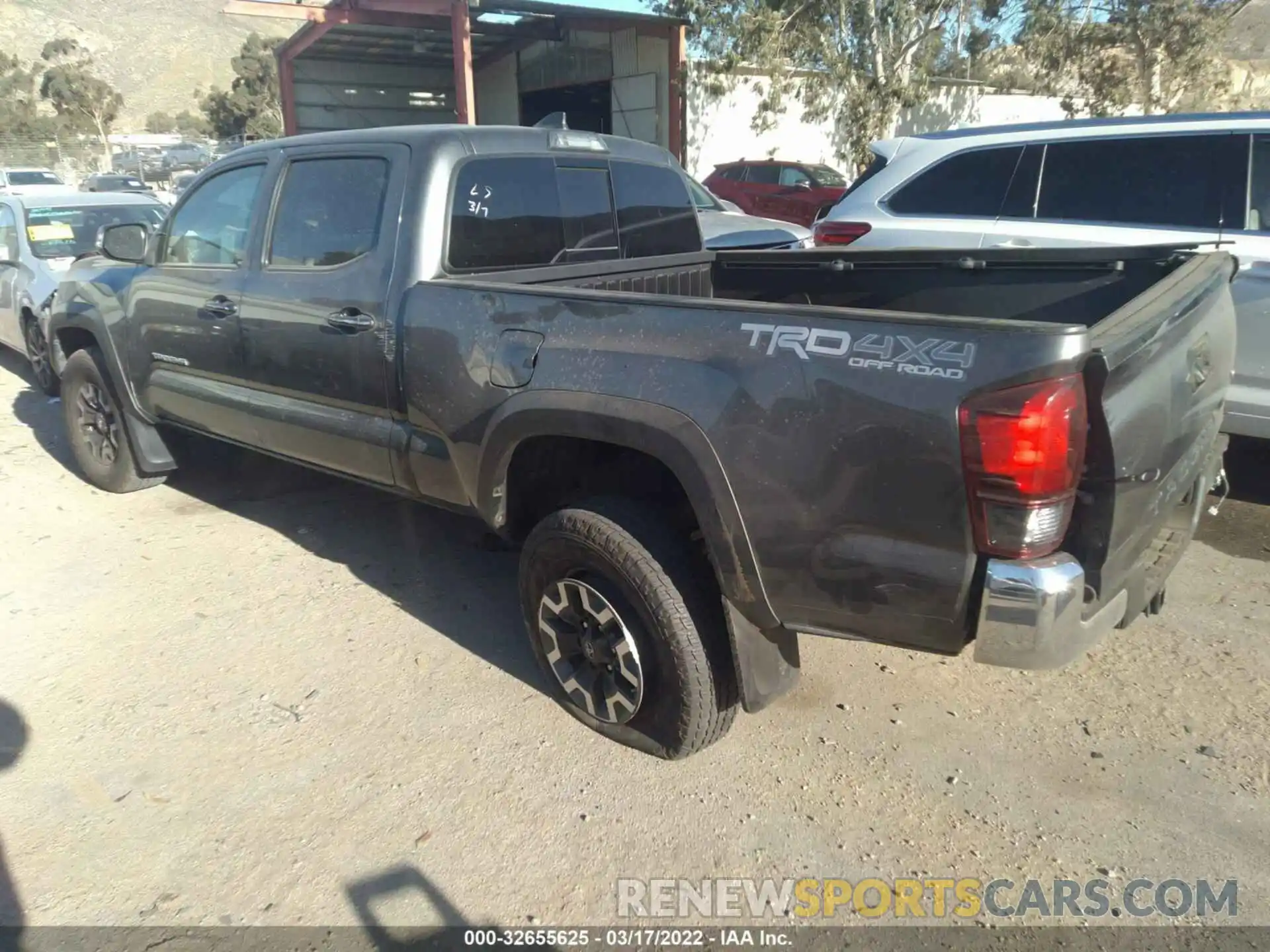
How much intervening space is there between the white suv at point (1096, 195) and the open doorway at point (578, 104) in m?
17.7

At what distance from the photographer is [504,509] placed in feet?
10.7

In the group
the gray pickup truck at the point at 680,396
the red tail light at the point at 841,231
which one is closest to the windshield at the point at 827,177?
the red tail light at the point at 841,231

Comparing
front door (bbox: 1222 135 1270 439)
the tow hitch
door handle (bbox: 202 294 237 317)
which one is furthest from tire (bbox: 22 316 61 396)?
front door (bbox: 1222 135 1270 439)

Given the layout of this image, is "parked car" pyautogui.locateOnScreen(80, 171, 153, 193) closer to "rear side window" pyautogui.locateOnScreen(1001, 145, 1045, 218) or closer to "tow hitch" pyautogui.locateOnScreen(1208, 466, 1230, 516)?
"rear side window" pyautogui.locateOnScreen(1001, 145, 1045, 218)

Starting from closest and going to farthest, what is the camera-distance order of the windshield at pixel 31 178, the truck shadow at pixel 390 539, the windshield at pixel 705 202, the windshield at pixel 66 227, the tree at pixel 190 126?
the truck shadow at pixel 390 539 < the windshield at pixel 66 227 < the windshield at pixel 705 202 < the windshield at pixel 31 178 < the tree at pixel 190 126

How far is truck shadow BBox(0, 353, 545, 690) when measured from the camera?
13.0 ft

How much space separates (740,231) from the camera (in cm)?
916

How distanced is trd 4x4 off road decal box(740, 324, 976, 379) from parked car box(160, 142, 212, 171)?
3743 centimetres

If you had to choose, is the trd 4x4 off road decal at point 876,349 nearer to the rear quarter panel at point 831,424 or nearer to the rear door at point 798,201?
the rear quarter panel at point 831,424

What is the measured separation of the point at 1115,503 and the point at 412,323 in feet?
7.60

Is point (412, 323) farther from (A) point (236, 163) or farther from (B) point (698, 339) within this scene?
(A) point (236, 163)

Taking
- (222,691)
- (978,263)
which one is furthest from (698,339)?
(222,691)

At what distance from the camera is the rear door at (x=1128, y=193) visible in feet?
15.8

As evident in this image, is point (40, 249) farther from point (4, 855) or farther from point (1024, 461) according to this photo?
point (1024, 461)
